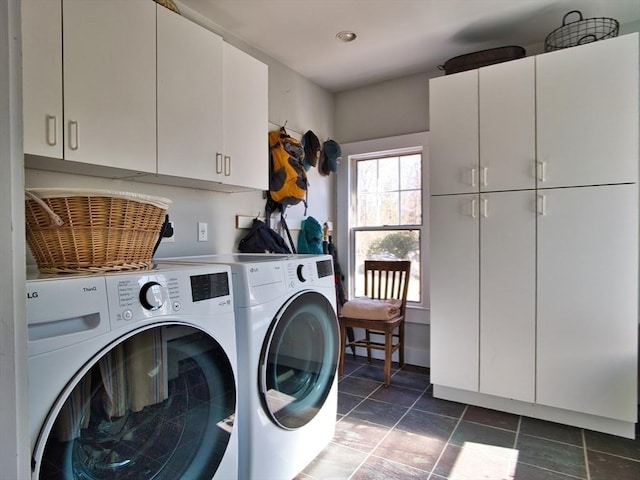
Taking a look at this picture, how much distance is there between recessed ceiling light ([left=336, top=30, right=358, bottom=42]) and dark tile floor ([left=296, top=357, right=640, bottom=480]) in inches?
95.9

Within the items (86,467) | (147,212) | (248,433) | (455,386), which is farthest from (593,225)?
(86,467)

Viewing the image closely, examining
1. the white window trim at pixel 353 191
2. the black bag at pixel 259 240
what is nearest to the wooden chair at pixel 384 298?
the white window trim at pixel 353 191

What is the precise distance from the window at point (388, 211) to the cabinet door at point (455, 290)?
2.17 feet

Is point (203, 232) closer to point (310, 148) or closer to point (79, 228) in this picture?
point (79, 228)

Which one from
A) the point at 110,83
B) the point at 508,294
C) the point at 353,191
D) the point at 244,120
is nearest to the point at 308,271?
the point at 244,120

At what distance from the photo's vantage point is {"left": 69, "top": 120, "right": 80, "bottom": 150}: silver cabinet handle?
134 centimetres

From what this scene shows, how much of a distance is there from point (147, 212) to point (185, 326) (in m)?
0.38

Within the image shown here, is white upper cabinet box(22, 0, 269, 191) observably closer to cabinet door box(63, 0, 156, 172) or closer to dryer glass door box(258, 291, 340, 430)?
cabinet door box(63, 0, 156, 172)

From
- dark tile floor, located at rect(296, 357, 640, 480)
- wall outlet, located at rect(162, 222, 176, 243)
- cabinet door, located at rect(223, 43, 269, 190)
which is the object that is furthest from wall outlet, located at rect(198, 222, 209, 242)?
dark tile floor, located at rect(296, 357, 640, 480)

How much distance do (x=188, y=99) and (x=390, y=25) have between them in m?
1.43

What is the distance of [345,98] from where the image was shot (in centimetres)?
351

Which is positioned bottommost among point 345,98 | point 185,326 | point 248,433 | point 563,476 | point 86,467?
point 563,476

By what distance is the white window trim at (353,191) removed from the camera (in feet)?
10.2

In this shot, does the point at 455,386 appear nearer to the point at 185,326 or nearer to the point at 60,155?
the point at 185,326
